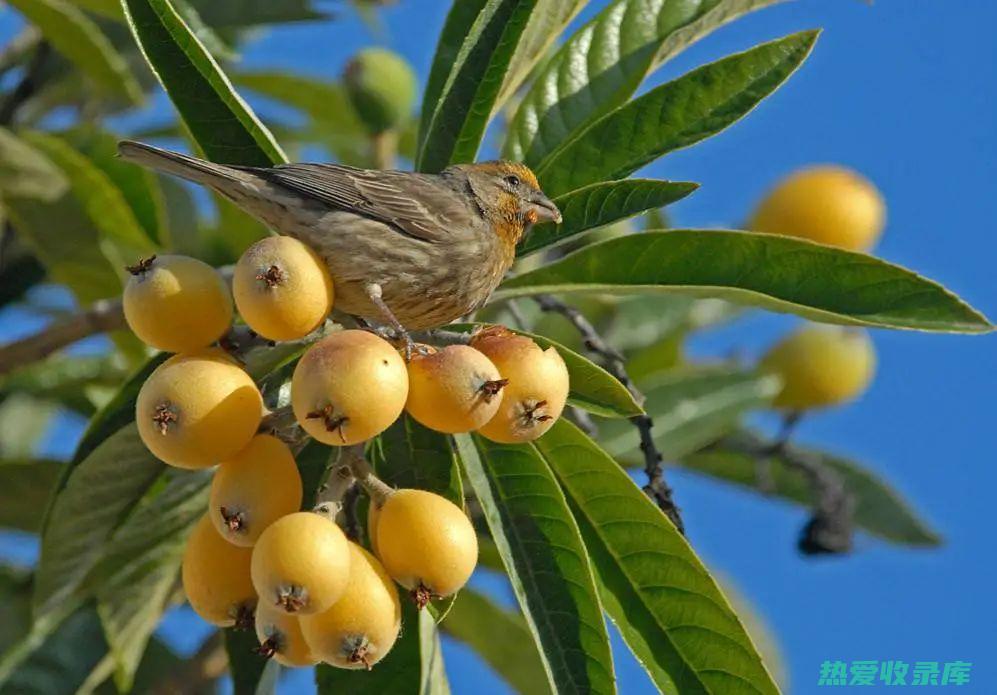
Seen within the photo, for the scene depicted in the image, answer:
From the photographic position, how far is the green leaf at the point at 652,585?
2.69 metres

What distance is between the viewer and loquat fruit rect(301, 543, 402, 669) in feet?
7.38

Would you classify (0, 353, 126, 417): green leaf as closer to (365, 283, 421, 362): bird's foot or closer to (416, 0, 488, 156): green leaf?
(416, 0, 488, 156): green leaf

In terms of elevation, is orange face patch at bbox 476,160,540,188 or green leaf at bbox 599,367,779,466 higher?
orange face patch at bbox 476,160,540,188

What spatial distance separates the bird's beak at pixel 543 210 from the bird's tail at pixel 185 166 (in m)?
0.63

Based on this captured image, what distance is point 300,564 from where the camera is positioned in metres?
2.14

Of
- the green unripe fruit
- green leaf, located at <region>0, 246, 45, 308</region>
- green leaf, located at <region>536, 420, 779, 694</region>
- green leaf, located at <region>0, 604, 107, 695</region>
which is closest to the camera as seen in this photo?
green leaf, located at <region>536, 420, 779, 694</region>

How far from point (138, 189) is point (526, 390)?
217cm

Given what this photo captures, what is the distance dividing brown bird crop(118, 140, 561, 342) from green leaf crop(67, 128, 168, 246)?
3.08 ft

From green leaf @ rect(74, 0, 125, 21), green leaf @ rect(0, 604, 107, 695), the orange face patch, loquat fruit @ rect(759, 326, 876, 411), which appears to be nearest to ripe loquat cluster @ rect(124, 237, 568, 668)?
the orange face patch

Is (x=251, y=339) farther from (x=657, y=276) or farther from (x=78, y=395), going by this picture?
(x=78, y=395)

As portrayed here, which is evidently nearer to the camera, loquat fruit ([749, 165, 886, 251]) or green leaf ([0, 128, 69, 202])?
green leaf ([0, 128, 69, 202])

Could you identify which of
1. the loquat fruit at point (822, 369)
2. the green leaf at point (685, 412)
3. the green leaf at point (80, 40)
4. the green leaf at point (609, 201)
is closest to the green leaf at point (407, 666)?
the green leaf at point (609, 201)

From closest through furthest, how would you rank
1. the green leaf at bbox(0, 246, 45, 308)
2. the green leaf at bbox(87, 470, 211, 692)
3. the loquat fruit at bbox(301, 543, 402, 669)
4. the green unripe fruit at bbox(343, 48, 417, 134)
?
the loquat fruit at bbox(301, 543, 402, 669) < the green leaf at bbox(87, 470, 211, 692) < the green unripe fruit at bbox(343, 48, 417, 134) < the green leaf at bbox(0, 246, 45, 308)

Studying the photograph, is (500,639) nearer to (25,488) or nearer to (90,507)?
(25,488)
